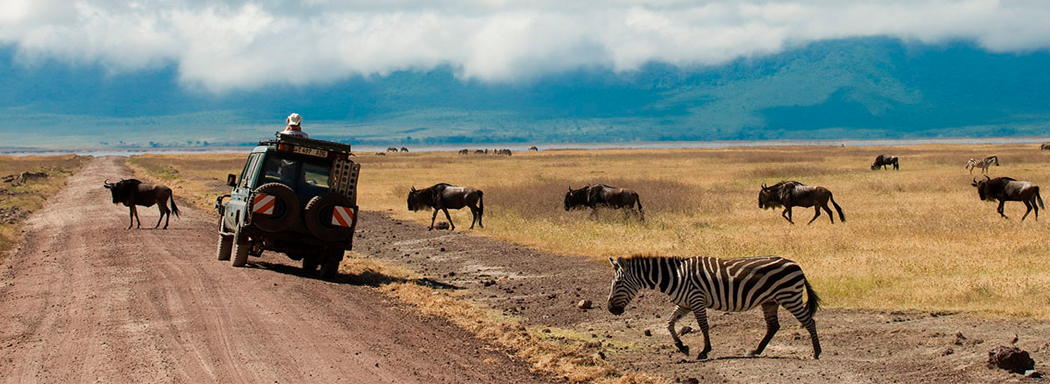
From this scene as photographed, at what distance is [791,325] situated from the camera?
11742 mm

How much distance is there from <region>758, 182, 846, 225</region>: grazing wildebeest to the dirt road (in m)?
14.8

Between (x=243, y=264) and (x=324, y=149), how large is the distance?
7.76 feet

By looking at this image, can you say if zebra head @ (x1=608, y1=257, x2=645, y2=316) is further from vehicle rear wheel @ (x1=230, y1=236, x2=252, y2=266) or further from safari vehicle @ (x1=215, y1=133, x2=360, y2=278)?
vehicle rear wheel @ (x1=230, y1=236, x2=252, y2=266)

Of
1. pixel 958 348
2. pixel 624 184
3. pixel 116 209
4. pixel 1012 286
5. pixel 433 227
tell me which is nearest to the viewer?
pixel 958 348

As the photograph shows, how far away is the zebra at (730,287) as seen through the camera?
397 inches

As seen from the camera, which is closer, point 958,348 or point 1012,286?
point 958,348

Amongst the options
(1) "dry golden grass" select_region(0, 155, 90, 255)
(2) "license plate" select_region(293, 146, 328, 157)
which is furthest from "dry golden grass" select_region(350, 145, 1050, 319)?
(1) "dry golden grass" select_region(0, 155, 90, 255)

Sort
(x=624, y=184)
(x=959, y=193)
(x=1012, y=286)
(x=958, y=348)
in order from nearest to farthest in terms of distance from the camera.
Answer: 1. (x=958, y=348)
2. (x=1012, y=286)
3. (x=959, y=193)
4. (x=624, y=184)

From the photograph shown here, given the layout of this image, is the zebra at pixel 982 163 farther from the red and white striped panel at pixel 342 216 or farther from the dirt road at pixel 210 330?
the dirt road at pixel 210 330

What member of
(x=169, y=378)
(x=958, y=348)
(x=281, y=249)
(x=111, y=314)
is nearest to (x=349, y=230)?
(x=281, y=249)

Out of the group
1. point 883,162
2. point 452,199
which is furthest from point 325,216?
point 883,162

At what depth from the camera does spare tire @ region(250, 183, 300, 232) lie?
15047 mm

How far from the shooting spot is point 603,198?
26.1m

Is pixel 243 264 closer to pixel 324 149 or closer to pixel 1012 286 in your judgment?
pixel 324 149
